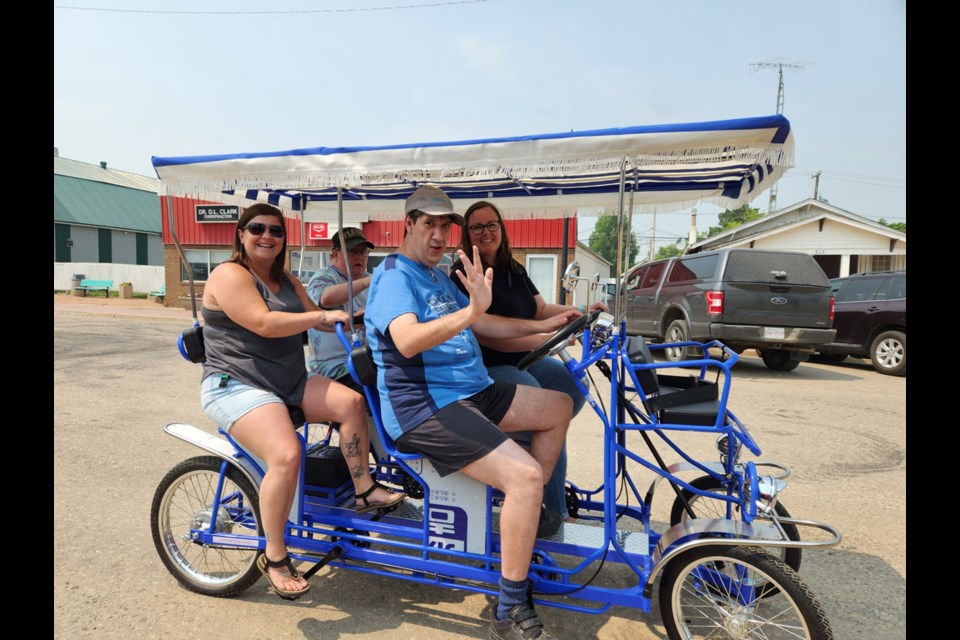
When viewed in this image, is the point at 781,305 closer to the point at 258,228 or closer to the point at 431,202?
the point at 431,202

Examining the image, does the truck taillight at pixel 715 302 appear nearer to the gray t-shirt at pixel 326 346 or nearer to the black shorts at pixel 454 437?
the gray t-shirt at pixel 326 346

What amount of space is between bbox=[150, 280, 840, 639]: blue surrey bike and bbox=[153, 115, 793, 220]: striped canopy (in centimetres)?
77

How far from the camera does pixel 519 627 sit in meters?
2.36

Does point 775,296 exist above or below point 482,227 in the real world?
below

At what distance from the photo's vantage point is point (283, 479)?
2.67 m

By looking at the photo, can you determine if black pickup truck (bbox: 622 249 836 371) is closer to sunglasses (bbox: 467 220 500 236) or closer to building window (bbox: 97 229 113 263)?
sunglasses (bbox: 467 220 500 236)

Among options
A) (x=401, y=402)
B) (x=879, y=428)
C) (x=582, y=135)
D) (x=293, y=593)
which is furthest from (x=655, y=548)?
(x=879, y=428)

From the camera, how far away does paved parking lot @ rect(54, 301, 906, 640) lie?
8.87 ft

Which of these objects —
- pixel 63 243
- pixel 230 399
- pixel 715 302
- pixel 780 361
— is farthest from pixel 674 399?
pixel 63 243

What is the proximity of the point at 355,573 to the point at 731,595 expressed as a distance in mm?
1885

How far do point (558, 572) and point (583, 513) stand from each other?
718 millimetres

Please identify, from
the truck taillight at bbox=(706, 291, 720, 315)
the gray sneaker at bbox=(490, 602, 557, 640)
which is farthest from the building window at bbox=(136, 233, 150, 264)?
the gray sneaker at bbox=(490, 602, 557, 640)

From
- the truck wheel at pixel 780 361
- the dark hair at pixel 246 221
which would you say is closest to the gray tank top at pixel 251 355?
the dark hair at pixel 246 221
